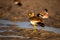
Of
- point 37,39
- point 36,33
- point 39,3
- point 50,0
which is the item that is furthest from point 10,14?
point 37,39

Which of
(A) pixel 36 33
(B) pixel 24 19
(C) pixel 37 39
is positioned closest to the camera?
(C) pixel 37 39

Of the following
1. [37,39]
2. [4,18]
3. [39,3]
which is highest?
[39,3]

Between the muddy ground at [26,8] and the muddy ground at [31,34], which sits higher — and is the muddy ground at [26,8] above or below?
above

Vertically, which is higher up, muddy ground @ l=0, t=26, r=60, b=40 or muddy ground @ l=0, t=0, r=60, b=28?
muddy ground @ l=0, t=0, r=60, b=28

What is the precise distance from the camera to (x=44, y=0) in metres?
13.0

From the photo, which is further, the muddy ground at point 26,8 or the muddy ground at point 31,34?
the muddy ground at point 26,8

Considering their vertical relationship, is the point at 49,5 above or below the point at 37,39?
above

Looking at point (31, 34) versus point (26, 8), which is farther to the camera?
point (26, 8)

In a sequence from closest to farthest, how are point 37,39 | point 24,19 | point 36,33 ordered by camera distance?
point 37,39
point 36,33
point 24,19

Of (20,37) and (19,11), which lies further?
(19,11)

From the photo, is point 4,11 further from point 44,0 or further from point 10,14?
point 44,0

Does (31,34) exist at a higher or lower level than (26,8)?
lower

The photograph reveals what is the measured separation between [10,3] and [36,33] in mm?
5136

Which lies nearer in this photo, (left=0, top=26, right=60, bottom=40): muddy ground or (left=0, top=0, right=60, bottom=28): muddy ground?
(left=0, top=26, right=60, bottom=40): muddy ground
